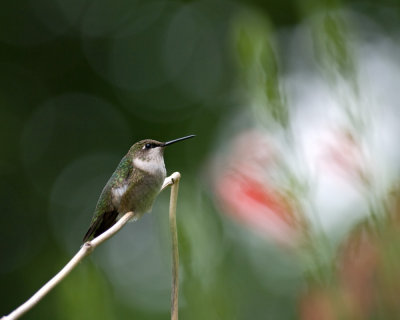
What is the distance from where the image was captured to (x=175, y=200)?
0.67 m

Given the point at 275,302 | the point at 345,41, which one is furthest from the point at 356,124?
the point at 275,302

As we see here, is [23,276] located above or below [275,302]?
below

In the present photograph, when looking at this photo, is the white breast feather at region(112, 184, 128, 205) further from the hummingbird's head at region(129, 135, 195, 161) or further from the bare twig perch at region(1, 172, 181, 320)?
the bare twig perch at region(1, 172, 181, 320)

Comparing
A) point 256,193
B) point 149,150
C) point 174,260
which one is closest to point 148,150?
point 149,150

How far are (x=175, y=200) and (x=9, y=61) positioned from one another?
502cm

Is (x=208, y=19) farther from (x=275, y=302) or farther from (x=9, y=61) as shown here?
(x=275, y=302)

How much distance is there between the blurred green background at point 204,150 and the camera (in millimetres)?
459

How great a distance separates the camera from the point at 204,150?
389 cm

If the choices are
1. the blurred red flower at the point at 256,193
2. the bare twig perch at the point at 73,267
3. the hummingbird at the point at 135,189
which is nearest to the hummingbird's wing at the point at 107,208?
the hummingbird at the point at 135,189

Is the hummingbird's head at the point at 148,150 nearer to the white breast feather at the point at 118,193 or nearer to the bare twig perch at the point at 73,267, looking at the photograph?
the white breast feather at the point at 118,193

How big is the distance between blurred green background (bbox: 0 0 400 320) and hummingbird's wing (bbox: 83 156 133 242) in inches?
1.7

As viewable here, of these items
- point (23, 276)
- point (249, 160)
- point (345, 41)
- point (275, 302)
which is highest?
point (345, 41)

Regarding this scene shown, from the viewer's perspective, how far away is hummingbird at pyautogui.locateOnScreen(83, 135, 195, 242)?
3.81ft

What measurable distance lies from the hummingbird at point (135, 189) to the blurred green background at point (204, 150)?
3.5 inches
